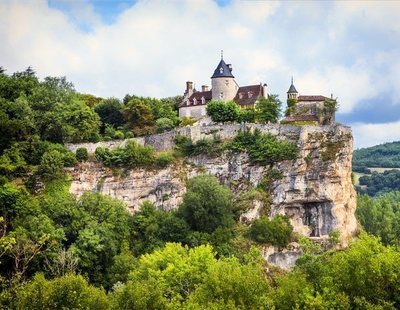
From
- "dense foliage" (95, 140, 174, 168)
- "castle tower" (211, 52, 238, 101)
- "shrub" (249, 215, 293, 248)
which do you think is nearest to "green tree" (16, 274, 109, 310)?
"shrub" (249, 215, 293, 248)

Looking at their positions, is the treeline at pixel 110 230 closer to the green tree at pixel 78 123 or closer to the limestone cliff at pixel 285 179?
the limestone cliff at pixel 285 179

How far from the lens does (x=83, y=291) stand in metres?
41.1

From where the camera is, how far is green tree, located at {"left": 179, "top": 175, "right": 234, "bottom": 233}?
201 feet

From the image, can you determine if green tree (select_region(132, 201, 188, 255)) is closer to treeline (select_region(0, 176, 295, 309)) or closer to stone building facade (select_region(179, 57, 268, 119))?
treeline (select_region(0, 176, 295, 309))

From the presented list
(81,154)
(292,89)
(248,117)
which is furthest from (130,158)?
(292,89)

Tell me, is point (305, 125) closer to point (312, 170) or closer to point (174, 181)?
point (312, 170)

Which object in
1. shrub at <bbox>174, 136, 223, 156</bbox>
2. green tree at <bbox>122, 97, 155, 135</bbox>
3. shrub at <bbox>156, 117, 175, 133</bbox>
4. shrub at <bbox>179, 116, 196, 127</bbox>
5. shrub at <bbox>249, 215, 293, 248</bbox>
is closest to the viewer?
shrub at <bbox>249, 215, 293, 248</bbox>

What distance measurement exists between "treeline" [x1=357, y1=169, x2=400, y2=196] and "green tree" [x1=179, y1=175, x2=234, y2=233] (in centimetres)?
11124

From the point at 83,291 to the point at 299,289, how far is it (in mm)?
12918

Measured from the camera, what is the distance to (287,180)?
6688 cm

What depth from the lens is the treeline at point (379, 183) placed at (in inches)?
6655

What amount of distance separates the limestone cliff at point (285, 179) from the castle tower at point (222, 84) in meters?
11.7

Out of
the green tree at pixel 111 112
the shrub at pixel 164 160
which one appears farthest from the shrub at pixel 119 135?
the green tree at pixel 111 112

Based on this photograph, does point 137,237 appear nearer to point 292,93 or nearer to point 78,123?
point 78,123
